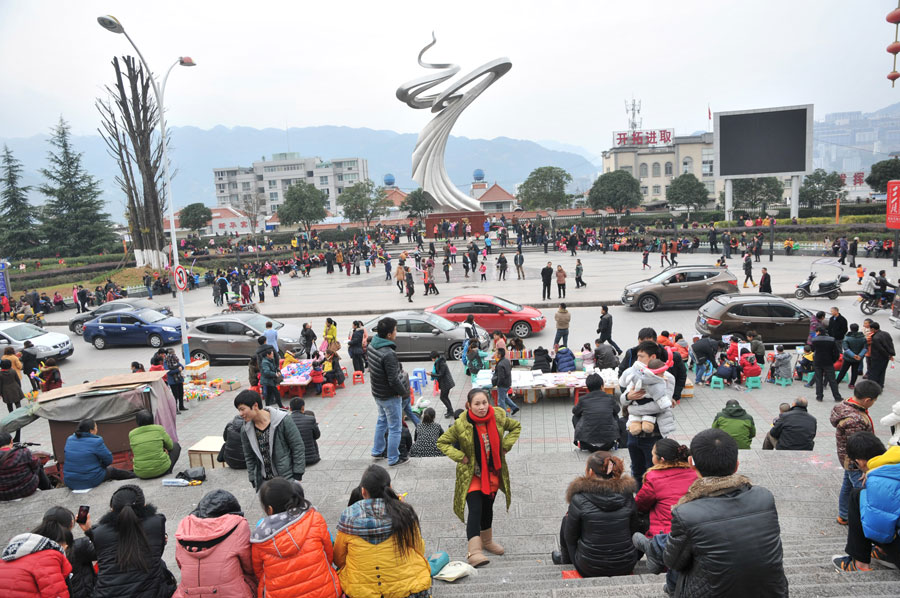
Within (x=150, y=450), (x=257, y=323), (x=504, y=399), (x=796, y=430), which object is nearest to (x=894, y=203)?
(x=796, y=430)

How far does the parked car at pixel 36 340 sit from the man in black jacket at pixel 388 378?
52.4 feet

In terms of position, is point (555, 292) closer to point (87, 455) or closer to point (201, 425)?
point (201, 425)

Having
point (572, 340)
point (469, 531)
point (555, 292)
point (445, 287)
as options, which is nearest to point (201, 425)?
point (469, 531)

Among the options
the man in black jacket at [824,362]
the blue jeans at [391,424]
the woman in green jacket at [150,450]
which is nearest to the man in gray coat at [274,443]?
the blue jeans at [391,424]

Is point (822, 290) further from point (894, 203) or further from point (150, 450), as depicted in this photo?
point (150, 450)

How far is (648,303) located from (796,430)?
42.9 feet

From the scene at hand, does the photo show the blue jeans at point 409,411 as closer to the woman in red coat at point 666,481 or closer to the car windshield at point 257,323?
the woman in red coat at point 666,481

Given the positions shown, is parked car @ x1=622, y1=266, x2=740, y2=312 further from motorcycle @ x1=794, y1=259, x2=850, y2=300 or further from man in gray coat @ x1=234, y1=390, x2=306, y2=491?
man in gray coat @ x1=234, y1=390, x2=306, y2=491

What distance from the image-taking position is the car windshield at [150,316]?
794 inches

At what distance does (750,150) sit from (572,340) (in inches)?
1437

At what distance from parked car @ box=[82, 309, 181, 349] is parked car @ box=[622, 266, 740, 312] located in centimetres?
1571

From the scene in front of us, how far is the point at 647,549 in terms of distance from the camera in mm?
4258

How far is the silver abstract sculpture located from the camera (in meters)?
44.4

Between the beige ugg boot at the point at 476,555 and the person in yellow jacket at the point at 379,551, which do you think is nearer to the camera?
the person in yellow jacket at the point at 379,551
